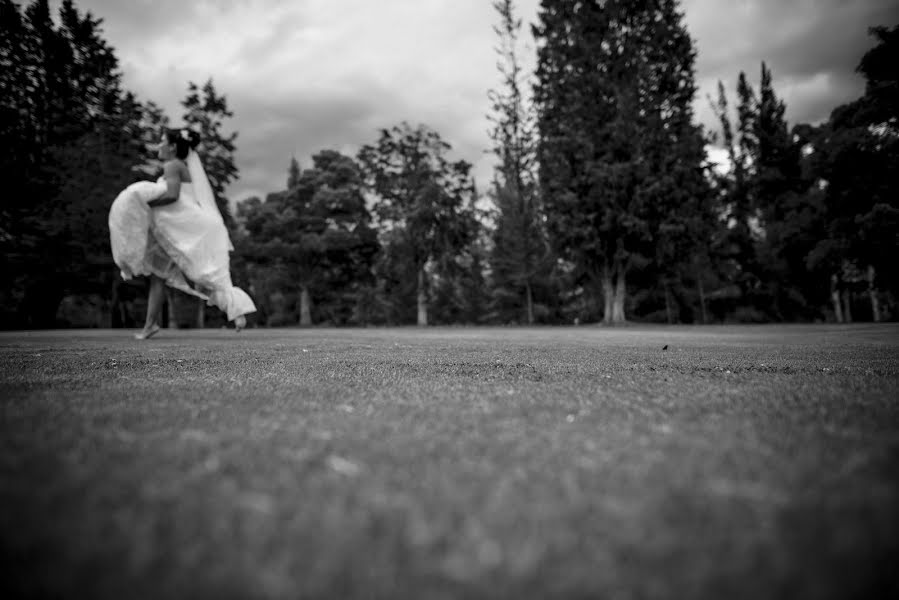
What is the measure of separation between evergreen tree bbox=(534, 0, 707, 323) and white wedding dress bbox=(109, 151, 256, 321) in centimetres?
1754

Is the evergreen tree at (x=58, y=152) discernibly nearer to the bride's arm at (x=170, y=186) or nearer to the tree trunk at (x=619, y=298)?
the bride's arm at (x=170, y=186)

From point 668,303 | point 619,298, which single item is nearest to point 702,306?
point 668,303

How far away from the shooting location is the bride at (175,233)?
7515 millimetres

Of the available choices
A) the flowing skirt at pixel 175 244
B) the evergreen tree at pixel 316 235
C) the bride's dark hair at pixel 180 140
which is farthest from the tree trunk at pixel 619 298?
the bride's dark hair at pixel 180 140

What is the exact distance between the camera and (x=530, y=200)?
27859 millimetres

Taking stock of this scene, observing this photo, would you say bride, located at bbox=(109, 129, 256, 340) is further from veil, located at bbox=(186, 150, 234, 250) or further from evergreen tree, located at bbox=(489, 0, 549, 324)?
evergreen tree, located at bbox=(489, 0, 549, 324)

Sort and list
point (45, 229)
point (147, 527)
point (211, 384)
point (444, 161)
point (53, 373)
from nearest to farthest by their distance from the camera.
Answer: point (147, 527) → point (211, 384) → point (53, 373) → point (45, 229) → point (444, 161)

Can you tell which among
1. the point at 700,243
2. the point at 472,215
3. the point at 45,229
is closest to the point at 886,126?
the point at 700,243

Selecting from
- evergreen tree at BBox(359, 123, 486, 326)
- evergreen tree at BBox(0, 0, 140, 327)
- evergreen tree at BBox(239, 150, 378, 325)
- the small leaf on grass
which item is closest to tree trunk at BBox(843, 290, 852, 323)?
evergreen tree at BBox(359, 123, 486, 326)

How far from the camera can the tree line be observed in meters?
22.7

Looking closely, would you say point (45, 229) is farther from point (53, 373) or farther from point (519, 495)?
point (519, 495)

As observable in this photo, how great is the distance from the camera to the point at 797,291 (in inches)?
1357

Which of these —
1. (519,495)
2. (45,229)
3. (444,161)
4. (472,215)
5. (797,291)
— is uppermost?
(444,161)

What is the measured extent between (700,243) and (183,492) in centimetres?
2621
